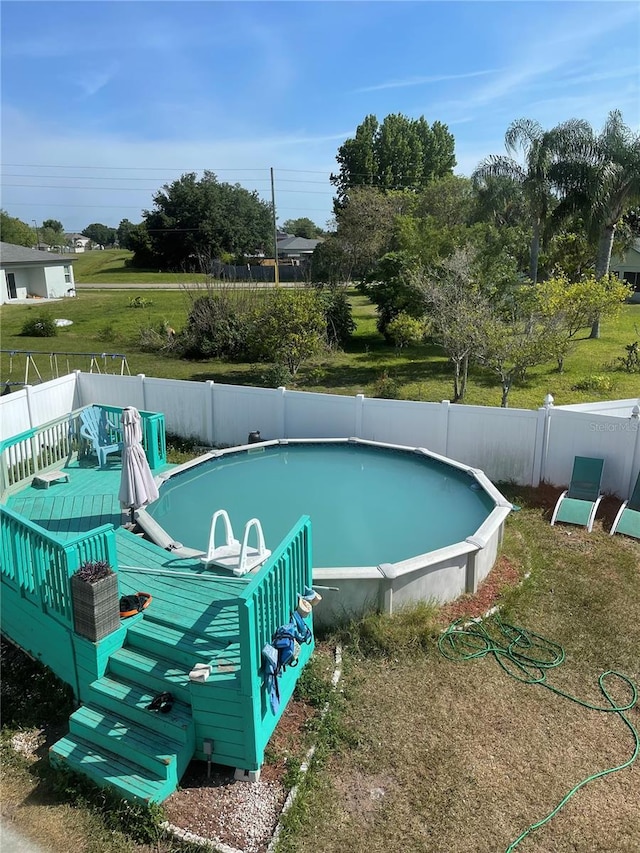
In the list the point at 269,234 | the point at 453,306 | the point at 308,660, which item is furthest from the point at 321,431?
the point at 269,234

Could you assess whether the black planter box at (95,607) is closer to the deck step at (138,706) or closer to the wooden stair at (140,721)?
the wooden stair at (140,721)

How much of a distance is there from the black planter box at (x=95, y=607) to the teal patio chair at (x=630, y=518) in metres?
7.07

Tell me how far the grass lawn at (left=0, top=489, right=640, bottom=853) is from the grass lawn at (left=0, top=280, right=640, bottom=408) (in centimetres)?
1017

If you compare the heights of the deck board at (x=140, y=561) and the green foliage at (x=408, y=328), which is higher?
the green foliage at (x=408, y=328)

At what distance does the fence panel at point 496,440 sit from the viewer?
10.9 metres

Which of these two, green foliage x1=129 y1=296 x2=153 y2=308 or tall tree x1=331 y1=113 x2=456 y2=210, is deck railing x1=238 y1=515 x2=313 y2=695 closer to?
green foliage x1=129 y1=296 x2=153 y2=308

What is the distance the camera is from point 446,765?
509 centimetres

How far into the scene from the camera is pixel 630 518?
924cm

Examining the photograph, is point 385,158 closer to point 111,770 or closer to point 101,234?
point 111,770

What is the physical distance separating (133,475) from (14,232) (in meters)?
77.8

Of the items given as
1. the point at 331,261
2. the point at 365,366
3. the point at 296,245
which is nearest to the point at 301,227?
the point at 296,245

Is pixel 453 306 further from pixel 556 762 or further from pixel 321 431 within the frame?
pixel 556 762

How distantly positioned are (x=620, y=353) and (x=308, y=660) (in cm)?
1972

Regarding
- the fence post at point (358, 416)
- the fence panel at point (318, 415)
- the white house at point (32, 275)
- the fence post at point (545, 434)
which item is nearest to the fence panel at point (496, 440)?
the fence post at point (545, 434)
